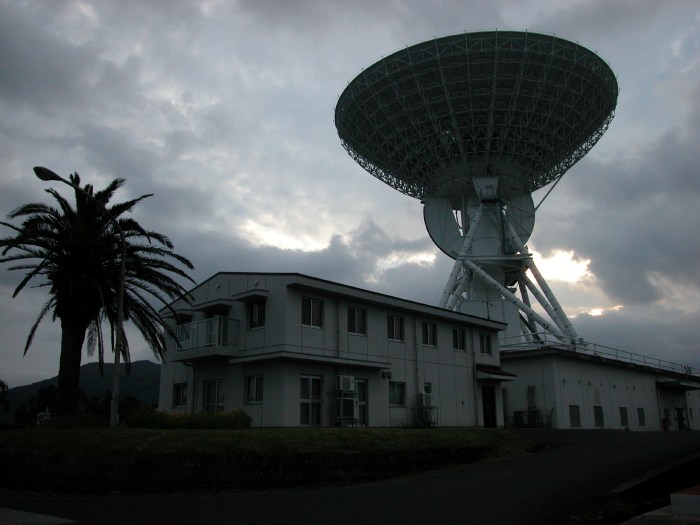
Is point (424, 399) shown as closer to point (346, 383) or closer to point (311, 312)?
point (346, 383)

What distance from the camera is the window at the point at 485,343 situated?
33156 millimetres

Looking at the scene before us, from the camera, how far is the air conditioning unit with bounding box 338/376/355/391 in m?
24.3

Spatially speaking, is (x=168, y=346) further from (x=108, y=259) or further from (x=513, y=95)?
(x=513, y=95)

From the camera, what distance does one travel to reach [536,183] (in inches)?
1750

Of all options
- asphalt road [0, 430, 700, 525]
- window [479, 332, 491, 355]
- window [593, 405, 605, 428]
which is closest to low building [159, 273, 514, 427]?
window [479, 332, 491, 355]

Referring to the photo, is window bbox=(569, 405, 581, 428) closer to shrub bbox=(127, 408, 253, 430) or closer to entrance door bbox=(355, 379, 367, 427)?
entrance door bbox=(355, 379, 367, 427)

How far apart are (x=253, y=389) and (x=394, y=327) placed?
7.18m

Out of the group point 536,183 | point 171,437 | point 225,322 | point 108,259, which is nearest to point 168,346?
point 225,322

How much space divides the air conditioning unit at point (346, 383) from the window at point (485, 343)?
10753 mm

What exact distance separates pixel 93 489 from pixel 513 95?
104 feet

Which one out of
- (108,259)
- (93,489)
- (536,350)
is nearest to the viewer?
(93,489)

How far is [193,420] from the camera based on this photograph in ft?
64.6

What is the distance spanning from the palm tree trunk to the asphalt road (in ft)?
19.6

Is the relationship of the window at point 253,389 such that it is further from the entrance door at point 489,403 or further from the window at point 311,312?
the entrance door at point 489,403
